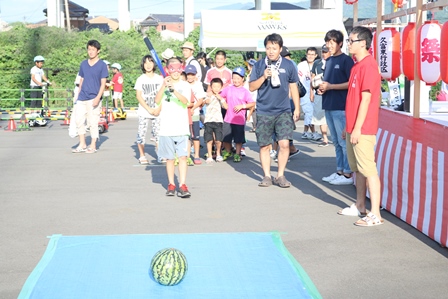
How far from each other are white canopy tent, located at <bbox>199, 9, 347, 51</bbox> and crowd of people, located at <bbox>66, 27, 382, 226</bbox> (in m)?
6.73

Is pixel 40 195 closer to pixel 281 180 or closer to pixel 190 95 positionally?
pixel 190 95

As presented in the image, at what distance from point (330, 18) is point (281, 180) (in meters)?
13.8

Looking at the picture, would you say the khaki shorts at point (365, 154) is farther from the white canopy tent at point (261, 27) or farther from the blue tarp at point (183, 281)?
the white canopy tent at point (261, 27)

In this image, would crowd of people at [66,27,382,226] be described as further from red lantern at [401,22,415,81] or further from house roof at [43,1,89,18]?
house roof at [43,1,89,18]

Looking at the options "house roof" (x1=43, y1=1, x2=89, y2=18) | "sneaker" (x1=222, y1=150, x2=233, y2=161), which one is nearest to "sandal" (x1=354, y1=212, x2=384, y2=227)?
"sneaker" (x1=222, y1=150, x2=233, y2=161)

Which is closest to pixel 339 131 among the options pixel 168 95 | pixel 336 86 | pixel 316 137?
pixel 336 86

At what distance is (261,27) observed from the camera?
73.6 feet

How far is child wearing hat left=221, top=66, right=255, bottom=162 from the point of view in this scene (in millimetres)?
12305

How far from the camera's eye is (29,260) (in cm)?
625

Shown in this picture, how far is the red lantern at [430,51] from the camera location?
7.29 m

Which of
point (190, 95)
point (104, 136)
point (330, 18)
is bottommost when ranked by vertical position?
point (104, 136)

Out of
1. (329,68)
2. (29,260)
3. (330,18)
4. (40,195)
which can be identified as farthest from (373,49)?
(330,18)

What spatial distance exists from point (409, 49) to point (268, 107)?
7.47ft

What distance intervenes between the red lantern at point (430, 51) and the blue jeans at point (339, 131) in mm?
2264
